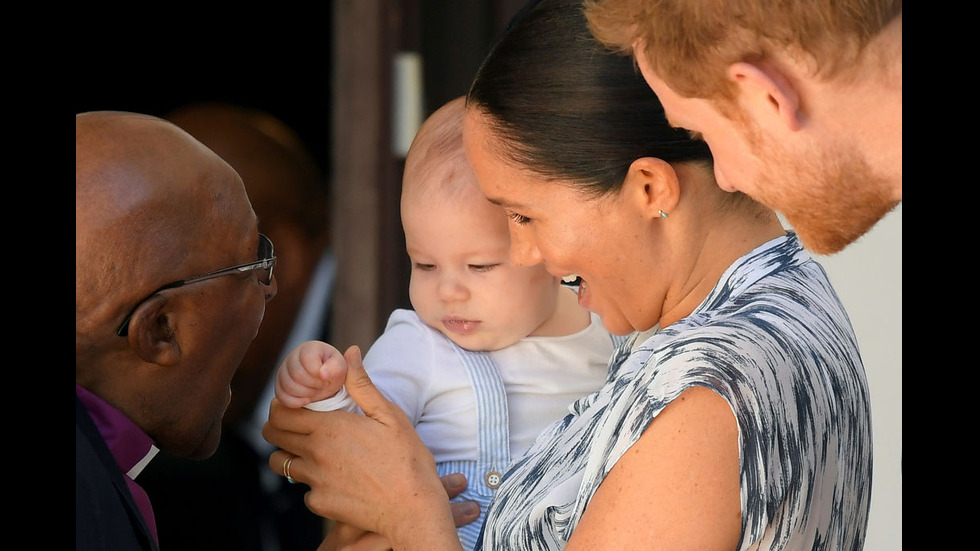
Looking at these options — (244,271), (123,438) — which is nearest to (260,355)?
(244,271)

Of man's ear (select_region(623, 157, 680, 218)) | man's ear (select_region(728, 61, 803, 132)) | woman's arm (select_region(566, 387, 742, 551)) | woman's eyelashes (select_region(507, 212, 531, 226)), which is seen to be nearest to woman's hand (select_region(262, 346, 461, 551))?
woman's eyelashes (select_region(507, 212, 531, 226))

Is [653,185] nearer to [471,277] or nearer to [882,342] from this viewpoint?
[471,277]

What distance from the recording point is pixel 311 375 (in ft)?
6.36

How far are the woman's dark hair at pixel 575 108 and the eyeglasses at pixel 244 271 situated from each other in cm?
49

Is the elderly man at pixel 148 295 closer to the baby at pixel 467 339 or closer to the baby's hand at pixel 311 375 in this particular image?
the baby's hand at pixel 311 375

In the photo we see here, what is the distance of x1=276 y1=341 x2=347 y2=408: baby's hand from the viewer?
1923mm

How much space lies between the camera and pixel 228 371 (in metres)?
1.81

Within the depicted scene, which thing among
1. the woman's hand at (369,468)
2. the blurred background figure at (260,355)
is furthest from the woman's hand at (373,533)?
the blurred background figure at (260,355)

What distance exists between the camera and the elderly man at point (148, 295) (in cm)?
148

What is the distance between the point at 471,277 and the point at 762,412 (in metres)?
1.01

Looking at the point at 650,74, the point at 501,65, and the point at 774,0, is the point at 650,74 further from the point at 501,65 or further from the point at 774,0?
the point at 501,65
